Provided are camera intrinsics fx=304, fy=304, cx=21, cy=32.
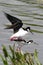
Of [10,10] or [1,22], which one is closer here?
[1,22]

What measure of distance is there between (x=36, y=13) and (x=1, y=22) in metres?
4.00

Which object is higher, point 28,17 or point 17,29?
point 17,29

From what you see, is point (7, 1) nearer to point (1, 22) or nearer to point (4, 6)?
point (4, 6)

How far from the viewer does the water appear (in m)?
11.4

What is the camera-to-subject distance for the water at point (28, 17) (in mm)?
11367

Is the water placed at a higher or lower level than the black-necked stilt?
lower

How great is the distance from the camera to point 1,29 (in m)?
14.2

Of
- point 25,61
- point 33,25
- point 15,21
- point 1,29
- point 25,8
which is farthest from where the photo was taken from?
point 25,8

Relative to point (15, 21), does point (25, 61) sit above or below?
above

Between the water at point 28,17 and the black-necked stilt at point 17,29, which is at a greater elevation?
the black-necked stilt at point 17,29

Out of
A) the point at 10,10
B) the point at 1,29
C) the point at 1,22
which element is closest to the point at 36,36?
the point at 1,29

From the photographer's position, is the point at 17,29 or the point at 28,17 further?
the point at 28,17

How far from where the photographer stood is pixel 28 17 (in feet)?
58.9

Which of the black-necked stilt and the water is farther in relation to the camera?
the water
